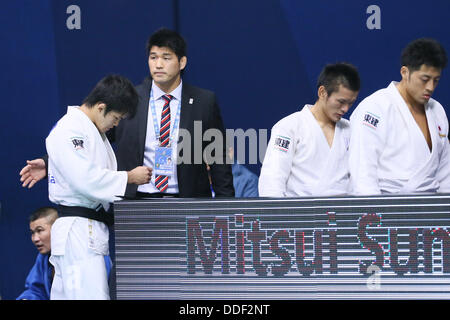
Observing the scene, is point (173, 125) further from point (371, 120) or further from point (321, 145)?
point (371, 120)

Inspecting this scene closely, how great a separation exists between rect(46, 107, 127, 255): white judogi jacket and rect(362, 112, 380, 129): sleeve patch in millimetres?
1250

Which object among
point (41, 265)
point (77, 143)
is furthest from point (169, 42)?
point (41, 265)

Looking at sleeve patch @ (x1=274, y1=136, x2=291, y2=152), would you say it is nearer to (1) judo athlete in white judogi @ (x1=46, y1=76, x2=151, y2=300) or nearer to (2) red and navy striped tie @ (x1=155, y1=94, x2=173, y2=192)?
(2) red and navy striped tie @ (x1=155, y1=94, x2=173, y2=192)

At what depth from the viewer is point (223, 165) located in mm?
4230

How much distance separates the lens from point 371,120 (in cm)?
367

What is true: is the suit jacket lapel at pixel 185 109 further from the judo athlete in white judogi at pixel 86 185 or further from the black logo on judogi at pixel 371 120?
the black logo on judogi at pixel 371 120

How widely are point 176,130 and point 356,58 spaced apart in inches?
72.0

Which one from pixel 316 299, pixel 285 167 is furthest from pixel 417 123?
pixel 316 299

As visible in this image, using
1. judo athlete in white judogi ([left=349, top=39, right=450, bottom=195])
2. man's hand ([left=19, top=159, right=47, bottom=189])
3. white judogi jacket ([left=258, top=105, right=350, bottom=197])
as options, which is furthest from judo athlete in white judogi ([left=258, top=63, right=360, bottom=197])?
man's hand ([left=19, top=159, right=47, bottom=189])

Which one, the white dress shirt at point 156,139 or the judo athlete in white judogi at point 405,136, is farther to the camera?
the white dress shirt at point 156,139

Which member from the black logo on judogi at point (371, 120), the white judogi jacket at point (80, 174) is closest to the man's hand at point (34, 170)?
the white judogi jacket at point (80, 174)

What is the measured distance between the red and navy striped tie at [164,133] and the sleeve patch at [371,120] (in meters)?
1.13

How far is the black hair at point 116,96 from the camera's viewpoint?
3400 mm

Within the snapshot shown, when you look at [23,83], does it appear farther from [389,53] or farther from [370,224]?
[370,224]
